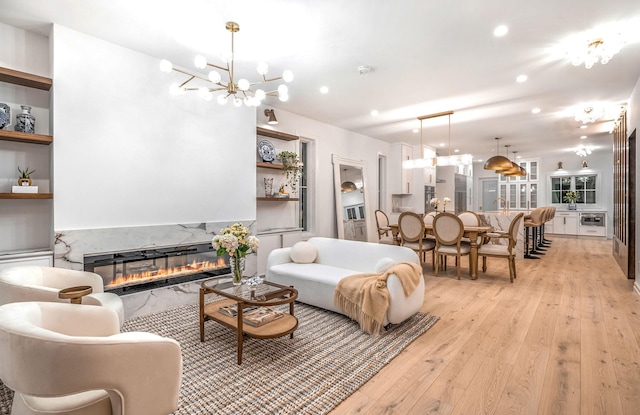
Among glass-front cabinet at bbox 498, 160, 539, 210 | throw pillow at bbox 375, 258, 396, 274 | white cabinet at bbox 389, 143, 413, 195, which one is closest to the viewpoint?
throw pillow at bbox 375, 258, 396, 274

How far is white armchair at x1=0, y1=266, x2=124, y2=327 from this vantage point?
Result: 2100mm

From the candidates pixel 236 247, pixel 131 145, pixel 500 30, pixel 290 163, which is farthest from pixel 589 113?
pixel 131 145

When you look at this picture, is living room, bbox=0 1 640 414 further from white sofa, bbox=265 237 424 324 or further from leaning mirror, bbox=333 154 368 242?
leaning mirror, bbox=333 154 368 242

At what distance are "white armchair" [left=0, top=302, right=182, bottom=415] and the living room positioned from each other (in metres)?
1.89

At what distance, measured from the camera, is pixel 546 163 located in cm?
1069

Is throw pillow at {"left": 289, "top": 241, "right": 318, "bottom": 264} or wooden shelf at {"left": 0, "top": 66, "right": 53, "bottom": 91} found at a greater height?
wooden shelf at {"left": 0, "top": 66, "right": 53, "bottom": 91}

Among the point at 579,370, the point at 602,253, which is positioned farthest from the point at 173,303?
the point at 602,253

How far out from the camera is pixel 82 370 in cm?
118

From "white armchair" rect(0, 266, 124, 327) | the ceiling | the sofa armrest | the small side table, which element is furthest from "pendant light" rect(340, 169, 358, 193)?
the small side table

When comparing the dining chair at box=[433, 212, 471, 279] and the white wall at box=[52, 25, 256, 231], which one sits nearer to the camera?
the white wall at box=[52, 25, 256, 231]

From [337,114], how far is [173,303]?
400cm

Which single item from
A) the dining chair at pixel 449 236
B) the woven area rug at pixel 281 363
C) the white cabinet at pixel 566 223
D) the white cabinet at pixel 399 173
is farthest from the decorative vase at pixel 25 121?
the white cabinet at pixel 566 223

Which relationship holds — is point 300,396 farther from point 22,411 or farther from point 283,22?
point 283,22

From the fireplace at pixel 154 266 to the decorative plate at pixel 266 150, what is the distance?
173 centimetres
